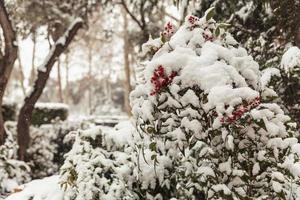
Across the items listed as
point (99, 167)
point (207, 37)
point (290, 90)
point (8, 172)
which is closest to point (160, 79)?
point (207, 37)

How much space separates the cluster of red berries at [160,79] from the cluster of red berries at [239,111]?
499 mm

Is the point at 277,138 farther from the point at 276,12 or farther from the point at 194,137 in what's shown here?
the point at 276,12

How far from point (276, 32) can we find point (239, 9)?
905 millimetres

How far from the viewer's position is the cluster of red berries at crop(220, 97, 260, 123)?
11.2 ft

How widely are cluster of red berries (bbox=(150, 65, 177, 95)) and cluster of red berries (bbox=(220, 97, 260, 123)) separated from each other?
50 centimetres

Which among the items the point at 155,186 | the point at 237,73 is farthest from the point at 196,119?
the point at 155,186

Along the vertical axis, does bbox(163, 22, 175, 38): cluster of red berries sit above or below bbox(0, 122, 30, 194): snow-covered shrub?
above

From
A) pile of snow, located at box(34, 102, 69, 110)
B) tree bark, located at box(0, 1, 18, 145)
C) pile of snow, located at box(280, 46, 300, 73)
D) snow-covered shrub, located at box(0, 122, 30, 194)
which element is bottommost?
snow-covered shrub, located at box(0, 122, 30, 194)

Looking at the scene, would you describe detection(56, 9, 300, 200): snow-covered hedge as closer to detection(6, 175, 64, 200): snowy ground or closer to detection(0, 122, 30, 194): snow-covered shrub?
detection(6, 175, 64, 200): snowy ground

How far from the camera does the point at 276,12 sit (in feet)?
21.3

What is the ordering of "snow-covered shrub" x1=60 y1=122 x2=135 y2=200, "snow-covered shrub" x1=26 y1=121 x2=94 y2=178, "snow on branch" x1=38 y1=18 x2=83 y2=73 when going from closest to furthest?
"snow-covered shrub" x1=60 y1=122 x2=135 y2=200 < "snow on branch" x1=38 y1=18 x2=83 y2=73 < "snow-covered shrub" x1=26 y1=121 x2=94 y2=178

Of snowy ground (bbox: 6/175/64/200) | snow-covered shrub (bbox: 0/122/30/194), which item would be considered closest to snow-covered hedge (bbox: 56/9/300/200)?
snowy ground (bbox: 6/175/64/200)

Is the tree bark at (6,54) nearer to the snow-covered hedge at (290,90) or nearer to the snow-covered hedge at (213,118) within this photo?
the snow-covered hedge at (290,90)

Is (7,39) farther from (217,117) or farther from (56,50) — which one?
(217,117)
